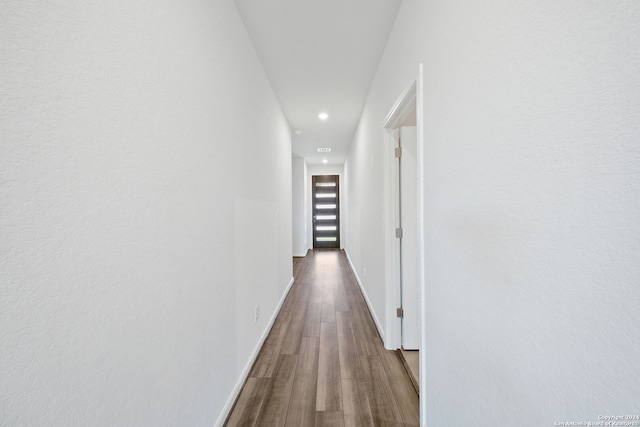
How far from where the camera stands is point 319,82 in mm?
2818

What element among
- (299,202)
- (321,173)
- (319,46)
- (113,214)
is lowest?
(113,214)

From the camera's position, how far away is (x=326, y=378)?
190cm

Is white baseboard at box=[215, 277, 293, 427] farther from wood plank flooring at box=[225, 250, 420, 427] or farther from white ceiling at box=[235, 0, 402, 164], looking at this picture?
white ceiling at box=[235, 0, 402, 164]

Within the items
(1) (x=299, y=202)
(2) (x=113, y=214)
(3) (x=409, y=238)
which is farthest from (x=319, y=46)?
(1) (x=299, y=202)

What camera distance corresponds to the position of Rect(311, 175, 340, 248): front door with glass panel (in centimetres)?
802

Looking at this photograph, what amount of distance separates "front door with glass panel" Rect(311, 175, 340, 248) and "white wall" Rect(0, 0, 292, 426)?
21.3 feet

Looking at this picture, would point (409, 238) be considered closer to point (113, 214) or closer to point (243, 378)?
point (243, 378)

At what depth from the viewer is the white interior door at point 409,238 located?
2258 millimetres

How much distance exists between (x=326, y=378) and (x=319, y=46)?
2.64 m

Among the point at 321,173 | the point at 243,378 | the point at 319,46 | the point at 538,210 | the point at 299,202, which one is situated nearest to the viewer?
the point at 538,210

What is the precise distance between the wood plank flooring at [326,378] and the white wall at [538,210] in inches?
24.6

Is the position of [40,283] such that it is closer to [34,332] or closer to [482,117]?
[34,332]

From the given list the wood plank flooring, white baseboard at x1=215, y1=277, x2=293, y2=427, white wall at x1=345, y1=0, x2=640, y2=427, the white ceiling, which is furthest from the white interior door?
white baseboard at x1=215, y1=277, x2=293, y2=427

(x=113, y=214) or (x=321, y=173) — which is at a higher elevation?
(x=321, y=173)
